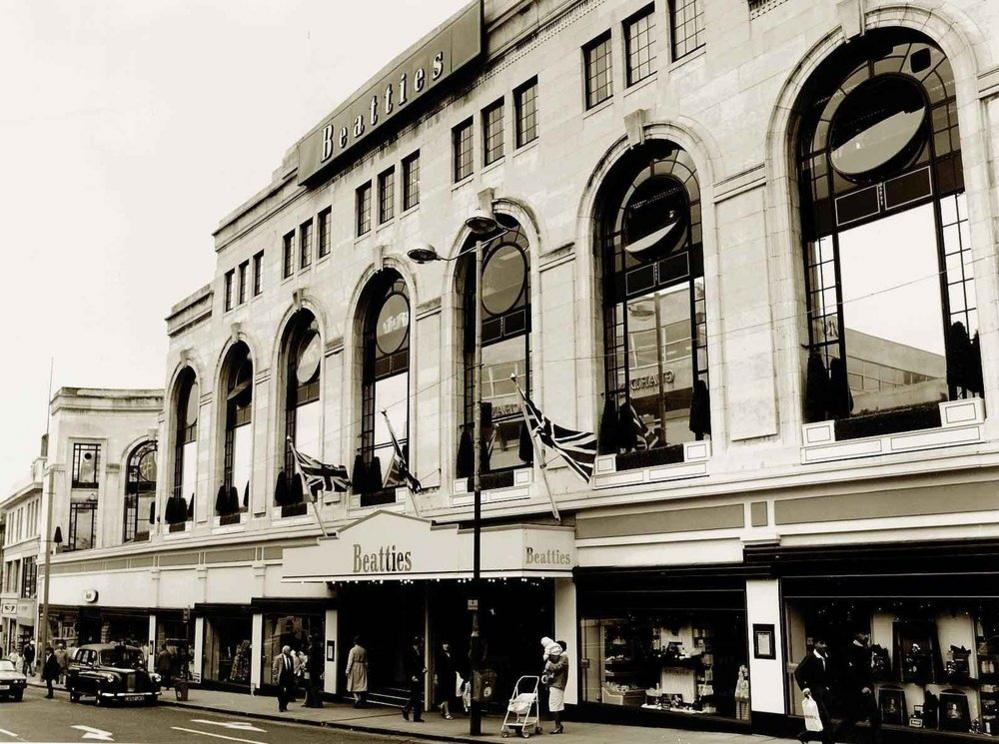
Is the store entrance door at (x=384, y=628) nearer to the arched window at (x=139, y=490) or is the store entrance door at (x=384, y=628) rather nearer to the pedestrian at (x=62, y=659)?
the pedestrian at (x=62, y=659)

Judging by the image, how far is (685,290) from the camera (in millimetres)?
22734

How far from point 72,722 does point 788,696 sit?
56.6 ft

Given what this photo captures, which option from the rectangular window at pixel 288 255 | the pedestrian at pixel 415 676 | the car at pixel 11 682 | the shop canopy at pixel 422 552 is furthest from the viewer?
the rectangular window at pixel 288 255

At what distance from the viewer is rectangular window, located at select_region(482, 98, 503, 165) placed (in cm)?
2834

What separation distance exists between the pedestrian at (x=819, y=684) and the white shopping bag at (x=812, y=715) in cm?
4

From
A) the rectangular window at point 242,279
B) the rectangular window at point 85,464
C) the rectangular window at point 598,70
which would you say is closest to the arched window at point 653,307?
the rectangular window at point 598,70

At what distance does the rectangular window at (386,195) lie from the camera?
32.6m

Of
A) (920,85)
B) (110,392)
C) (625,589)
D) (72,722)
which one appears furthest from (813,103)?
(110,392)

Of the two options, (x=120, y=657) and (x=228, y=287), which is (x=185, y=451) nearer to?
(x=228, y=287)

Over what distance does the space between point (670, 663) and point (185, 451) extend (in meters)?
30.0

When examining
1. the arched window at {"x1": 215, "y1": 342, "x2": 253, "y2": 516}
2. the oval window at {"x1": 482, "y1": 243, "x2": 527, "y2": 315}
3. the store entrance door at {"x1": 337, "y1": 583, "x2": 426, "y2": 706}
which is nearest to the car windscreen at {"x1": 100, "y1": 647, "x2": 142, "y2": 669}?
the store entrance door at {"x1": 337, "y1": 583, "x2": 426, "y2": 706}

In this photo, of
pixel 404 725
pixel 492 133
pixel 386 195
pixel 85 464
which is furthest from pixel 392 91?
pixel 85 464

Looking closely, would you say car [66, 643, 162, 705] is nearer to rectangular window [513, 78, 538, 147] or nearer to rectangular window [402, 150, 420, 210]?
rectangular window [402, 150, 420, 210]

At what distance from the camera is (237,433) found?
40.9 meters
